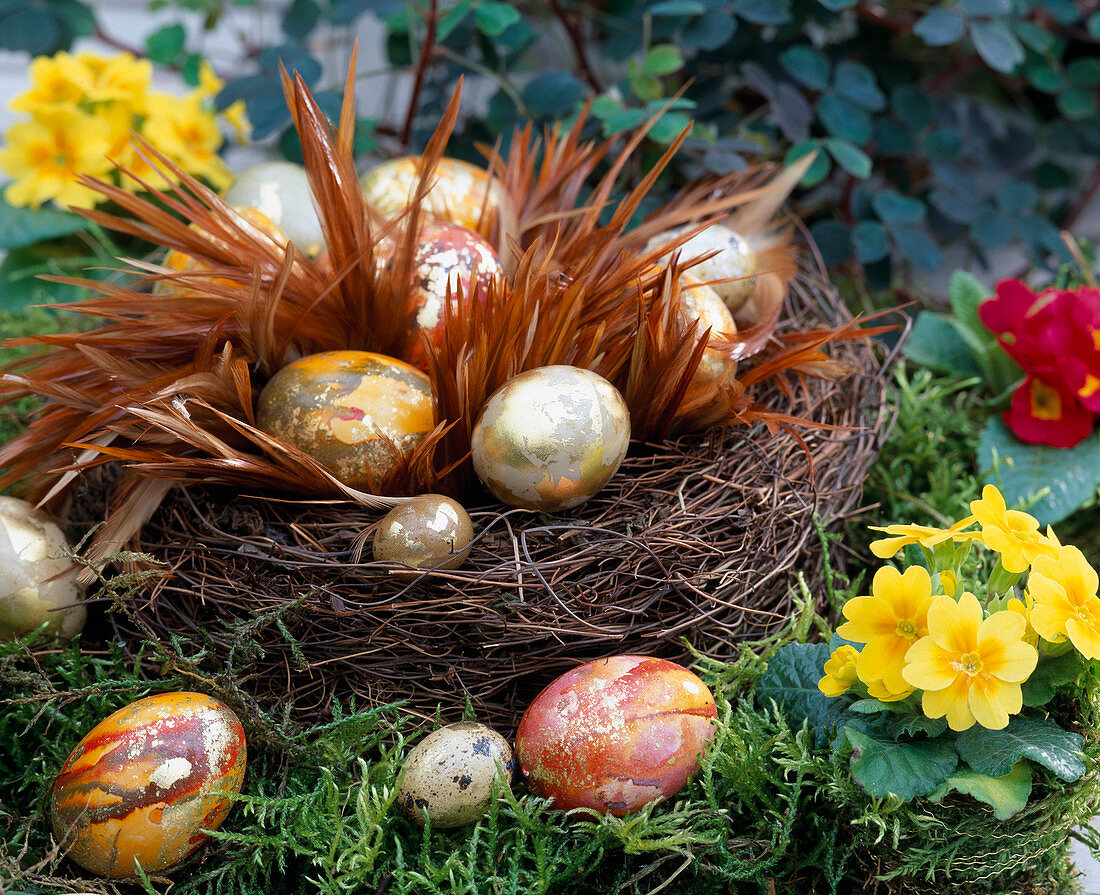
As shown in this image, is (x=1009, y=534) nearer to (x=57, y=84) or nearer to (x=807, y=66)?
(x=807, y=66)

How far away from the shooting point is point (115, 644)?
0.86 m

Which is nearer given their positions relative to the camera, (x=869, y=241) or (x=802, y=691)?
(x=802, y=691)

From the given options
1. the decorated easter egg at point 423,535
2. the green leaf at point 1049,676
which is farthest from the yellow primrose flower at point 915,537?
the decorated easter egg at point 423,535

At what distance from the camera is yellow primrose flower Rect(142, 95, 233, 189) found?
4.55 feet

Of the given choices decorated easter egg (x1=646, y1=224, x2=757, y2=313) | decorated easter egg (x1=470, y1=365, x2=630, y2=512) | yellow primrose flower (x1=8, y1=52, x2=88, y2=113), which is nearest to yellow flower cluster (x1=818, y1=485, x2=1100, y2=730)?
decorated easter egg (x1=470, y1=365, x2=630, y2=512)

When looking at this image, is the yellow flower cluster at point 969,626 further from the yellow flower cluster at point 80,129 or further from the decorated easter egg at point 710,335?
the yellow flower cluster at point 80,129

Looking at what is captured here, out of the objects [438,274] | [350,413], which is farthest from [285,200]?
[350,413]

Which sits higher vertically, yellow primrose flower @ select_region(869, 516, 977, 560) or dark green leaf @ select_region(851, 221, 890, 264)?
yellow primrose flower @ select_region(869, 516, 977, 560)

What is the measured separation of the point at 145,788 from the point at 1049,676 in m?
0.73

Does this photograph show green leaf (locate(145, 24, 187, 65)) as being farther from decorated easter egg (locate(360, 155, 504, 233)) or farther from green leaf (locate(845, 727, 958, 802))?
green leaf (locate(845, 727, 958, 802))

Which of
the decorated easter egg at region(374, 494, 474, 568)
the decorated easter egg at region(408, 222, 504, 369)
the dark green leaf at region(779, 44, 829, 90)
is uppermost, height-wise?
the dark green leaf at region(779, 44, 829, 90)

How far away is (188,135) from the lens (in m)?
1.44

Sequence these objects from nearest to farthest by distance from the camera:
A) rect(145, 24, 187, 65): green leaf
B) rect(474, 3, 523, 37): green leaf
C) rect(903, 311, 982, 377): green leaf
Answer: rect(474, 3, 523, 37): green leaf, rect(903, 311, 982, 377): green leaf, rect(145, 24, 187, 65): green leaf

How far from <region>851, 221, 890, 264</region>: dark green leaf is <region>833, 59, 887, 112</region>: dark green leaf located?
0.59 ft
